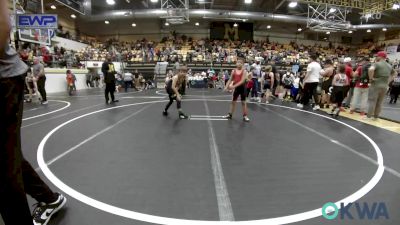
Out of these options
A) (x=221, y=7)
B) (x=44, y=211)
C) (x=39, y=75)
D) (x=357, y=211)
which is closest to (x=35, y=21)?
(x=39, y=75)

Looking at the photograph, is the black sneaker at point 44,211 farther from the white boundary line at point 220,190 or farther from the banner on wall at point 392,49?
the banner on wall at point 392,49

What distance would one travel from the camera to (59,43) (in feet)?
78.0

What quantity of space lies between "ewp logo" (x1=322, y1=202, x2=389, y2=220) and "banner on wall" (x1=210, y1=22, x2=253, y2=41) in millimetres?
31359

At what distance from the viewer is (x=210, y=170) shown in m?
3.40

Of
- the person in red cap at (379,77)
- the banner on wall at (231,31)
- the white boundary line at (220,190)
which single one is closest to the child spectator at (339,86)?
the person in red cap at (379,77)

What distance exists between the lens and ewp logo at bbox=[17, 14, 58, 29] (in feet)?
35.1

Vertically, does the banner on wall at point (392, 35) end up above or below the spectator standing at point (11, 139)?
above

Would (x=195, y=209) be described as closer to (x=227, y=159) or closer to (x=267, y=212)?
(x=267, y=212)

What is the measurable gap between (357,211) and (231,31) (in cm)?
3205

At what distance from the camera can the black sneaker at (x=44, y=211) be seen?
2.10 metres

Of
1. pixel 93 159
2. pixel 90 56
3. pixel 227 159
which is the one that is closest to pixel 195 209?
pixel 227 159

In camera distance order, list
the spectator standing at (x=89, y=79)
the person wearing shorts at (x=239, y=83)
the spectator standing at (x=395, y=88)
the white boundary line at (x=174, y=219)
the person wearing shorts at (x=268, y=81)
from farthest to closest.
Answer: the spectator standing at (x=89, y=79), the spectator standing at (x=395, y=88), the person wearing shorts at (x=268, y=81), the person wearing shorts at (x=239, y=83), the white boundary line at (x=174, y=219)

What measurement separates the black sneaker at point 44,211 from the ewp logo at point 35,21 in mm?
10366

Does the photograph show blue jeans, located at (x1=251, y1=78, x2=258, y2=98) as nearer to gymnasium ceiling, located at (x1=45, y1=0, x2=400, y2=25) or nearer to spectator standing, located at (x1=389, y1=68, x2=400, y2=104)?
spectator standing, located at (x1=389, y1=68, x2=400, y2=104)
